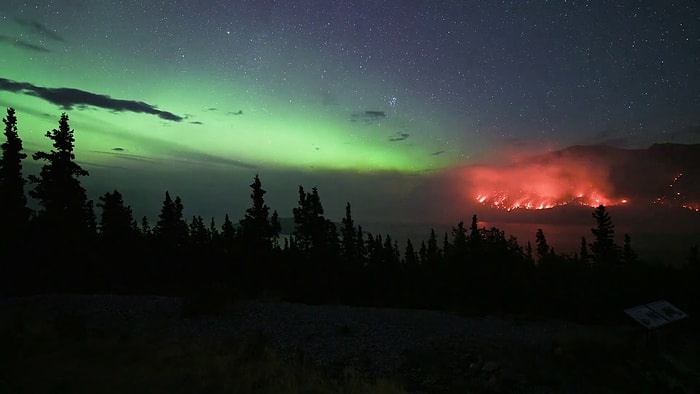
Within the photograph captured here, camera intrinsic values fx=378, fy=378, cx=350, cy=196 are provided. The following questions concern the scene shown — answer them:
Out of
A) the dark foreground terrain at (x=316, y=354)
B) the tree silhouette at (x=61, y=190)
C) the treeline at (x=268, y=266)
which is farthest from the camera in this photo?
the tree silhouette at (x=61, y=190)

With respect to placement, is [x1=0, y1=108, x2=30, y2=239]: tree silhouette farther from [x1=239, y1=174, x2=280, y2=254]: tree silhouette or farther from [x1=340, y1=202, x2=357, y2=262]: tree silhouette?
[x1=340, y1=202, x2=357, y2=262]: tree silhouette

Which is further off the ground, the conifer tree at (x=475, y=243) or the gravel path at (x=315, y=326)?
the conifer tree at (x=475, y=243)

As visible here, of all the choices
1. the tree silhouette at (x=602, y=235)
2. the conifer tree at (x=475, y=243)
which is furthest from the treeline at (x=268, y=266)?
the tree silhouette at (x=602, y=235)

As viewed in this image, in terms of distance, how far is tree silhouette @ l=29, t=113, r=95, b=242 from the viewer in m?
28.2

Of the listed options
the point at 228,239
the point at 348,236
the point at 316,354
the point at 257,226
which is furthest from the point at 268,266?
the point at 316,354

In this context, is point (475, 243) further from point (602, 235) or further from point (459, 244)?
point (602, 235)

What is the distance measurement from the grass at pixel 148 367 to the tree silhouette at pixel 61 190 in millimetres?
18212

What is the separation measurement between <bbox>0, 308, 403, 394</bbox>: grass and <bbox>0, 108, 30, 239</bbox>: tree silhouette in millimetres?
20404

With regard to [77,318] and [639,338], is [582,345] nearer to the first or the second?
[639,338]

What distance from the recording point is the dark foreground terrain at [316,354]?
9312mm

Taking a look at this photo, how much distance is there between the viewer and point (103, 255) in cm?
3186

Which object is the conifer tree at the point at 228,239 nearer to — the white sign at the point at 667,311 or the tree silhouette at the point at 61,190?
the tree silhouette at the point at 61,190

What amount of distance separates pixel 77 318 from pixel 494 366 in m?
14.6

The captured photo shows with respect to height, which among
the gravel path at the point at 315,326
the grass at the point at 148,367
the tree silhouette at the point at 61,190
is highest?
the tree silhouette at the point at 61,190
